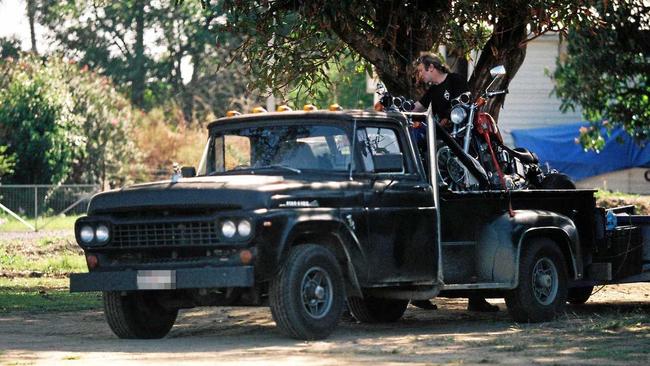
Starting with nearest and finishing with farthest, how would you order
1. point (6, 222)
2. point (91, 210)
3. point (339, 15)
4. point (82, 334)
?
1. point (91, 210)
2. point (82, 334)
3. point (339, 15)
4. point (6, 222)

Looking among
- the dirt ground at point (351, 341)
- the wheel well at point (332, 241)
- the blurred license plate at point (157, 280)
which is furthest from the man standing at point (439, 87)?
the blurred license plate at point (157, 280)

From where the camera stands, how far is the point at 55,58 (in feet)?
151

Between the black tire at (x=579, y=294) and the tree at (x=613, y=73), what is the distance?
14.7 m

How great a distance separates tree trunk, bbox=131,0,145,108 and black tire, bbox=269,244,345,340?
184 feet

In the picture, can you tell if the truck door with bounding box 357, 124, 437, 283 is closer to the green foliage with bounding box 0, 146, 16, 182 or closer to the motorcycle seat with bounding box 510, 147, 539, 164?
the motorcycle seat with bounding box 510, 147, 539, 164

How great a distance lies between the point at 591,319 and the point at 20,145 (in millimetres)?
27734

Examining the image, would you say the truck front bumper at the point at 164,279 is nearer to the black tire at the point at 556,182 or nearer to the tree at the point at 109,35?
the black tire at the point at 556,182

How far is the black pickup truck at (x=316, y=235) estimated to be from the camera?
12.6 m

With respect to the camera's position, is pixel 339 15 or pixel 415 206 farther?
pixel 339 15

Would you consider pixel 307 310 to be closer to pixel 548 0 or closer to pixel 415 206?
pixel 415 206

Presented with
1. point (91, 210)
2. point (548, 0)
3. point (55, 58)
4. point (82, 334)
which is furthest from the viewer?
point (55, 58)

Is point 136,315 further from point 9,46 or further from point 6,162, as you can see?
point 9,46

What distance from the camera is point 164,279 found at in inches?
502

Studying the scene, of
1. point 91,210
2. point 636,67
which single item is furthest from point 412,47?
point 636,67
